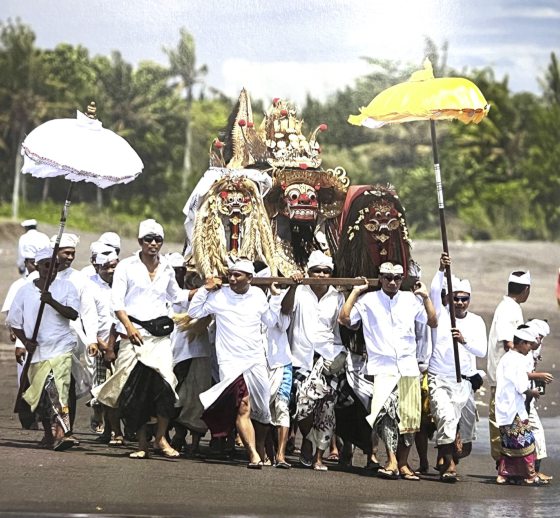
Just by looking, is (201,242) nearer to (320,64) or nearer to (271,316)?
(271,316)

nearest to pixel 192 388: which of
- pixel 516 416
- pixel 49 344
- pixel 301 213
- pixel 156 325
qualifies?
pixel 156 325

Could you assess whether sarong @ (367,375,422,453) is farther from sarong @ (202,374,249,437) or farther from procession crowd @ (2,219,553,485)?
sarong @ (202,374,249,437)

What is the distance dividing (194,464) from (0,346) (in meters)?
8.47

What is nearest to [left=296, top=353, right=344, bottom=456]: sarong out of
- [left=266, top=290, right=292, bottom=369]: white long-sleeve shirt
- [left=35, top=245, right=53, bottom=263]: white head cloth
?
[left=266, top=290, right=292, bottom=369]: white long-sleeve shirt

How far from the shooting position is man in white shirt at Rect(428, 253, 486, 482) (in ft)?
38.9

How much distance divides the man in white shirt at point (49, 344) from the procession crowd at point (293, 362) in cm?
1

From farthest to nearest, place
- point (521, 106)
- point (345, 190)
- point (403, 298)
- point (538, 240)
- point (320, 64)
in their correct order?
point (521, 106) < point (538, 240) < point (320, 64) < point (345, 190) < point (403, 298)

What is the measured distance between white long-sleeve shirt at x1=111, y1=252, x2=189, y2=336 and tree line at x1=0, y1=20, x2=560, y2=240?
2076 cm

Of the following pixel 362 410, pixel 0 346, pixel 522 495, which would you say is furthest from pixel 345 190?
pixel 0 346

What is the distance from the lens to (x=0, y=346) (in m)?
20.1

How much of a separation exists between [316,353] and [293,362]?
0.19 m

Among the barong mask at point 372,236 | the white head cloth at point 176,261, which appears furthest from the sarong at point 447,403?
the white head cloth at point 176,261

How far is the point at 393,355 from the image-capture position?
11.9 meters

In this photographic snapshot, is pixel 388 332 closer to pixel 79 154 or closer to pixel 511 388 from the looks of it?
pixel 511 388
